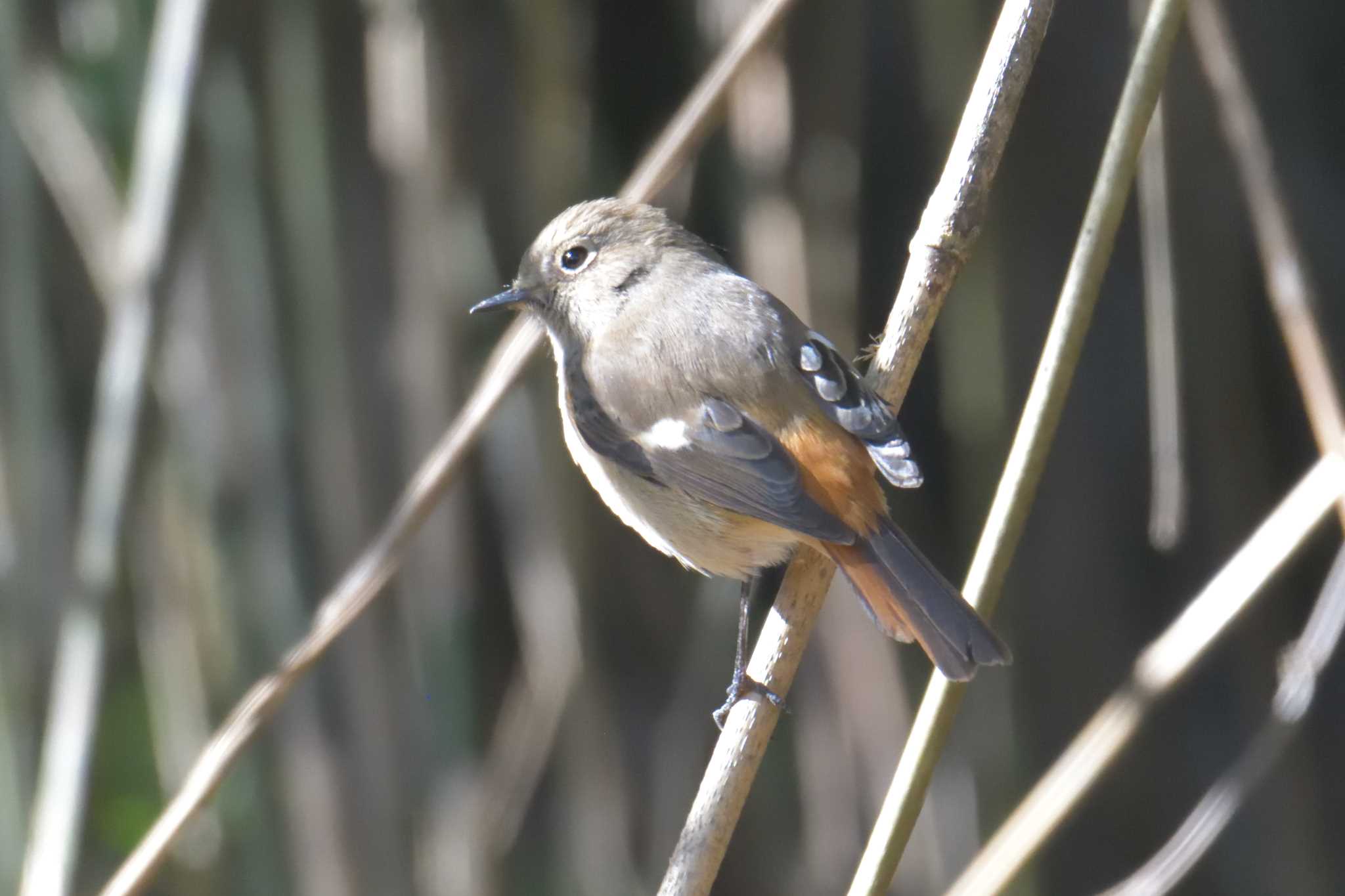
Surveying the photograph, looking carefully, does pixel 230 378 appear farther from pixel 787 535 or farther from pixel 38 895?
pixel 787 535

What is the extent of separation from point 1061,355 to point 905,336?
1.12ft

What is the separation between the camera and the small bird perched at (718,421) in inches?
68.0

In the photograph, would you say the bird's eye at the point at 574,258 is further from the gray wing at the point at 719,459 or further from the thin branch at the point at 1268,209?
the thin branch at the point at 1268,209

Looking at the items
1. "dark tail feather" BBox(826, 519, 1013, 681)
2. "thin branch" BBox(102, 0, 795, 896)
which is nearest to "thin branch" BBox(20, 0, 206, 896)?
"thin branch" BBox(102, 0, 795, 896)

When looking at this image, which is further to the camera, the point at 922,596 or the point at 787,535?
the point at 787,535

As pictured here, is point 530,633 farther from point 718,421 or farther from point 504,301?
point 718,421

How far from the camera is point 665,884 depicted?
1.45 meters

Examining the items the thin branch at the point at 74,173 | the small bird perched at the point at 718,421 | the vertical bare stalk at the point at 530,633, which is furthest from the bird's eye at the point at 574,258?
the thin branch at the point at 74,173

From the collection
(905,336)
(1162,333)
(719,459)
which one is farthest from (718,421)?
(1162,333)

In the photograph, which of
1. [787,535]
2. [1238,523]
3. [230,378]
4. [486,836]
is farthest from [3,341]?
[1238,523]

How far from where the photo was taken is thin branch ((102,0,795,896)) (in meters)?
1.61

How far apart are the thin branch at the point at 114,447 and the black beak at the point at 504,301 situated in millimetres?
492

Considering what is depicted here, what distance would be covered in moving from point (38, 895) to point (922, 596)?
4.13 feet

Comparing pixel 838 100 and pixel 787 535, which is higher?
pixel 838 100
